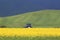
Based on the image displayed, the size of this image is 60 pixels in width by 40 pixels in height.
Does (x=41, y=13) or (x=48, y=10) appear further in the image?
(x=48, y=10)

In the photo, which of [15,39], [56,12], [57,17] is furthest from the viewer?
[56,12]

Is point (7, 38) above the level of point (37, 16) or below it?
below

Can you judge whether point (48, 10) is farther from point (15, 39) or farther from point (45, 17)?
point (15, 39)

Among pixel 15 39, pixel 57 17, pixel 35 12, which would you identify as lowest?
pixel 15 39

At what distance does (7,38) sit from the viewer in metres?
19.8

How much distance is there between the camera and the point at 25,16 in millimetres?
105938

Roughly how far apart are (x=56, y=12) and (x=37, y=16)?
395 inches

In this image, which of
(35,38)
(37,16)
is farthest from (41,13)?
(35,38)

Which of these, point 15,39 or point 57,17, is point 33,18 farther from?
point 15,39

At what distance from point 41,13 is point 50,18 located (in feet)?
20.6

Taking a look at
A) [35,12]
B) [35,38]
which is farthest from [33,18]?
[35,38]

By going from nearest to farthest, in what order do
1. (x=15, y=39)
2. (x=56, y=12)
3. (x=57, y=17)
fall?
1. (x=15, y=39)
2. (x=57, y=17)
3. (x=56, y=12)

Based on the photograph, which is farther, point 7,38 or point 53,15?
point 53,15

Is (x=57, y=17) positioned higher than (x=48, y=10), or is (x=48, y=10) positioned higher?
(x=48, y=10)
